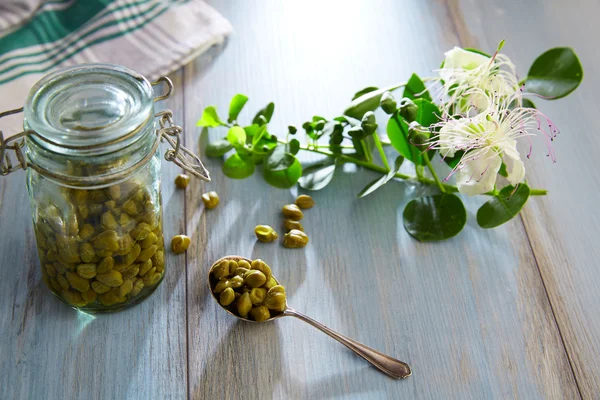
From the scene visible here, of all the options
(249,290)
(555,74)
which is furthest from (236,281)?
(555,74)

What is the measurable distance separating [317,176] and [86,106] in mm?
316

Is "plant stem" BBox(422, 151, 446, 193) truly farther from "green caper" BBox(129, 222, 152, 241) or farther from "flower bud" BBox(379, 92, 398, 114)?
"green caper" BBox(129, 222, 152, 241)

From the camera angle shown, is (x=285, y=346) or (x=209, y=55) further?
(x=209, y=55)

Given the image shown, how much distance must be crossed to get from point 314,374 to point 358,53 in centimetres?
51

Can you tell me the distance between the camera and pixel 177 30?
97 centimetres

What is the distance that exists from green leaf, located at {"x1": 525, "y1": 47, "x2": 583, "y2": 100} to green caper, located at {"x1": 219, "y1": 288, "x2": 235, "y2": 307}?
0.43 meters

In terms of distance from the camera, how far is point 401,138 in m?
0.77

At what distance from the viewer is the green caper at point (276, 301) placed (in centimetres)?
68

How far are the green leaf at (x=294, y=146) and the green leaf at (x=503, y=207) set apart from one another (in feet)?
0.73

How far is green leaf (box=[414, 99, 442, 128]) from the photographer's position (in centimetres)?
77

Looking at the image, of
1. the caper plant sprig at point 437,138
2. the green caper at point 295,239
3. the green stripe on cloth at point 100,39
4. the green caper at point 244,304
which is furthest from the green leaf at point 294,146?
the green stripe on cloth at point 100,39

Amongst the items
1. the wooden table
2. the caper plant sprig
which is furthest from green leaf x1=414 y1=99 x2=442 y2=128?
the wooden table

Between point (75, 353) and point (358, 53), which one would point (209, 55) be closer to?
point (358, 53)

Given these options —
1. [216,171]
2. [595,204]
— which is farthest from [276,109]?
Answer: [595,204]
